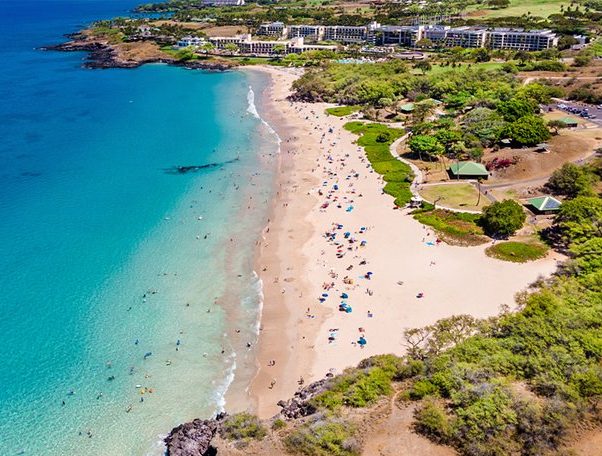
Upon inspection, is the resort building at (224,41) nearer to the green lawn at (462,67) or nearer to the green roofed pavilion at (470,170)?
the green lawn at (462,67)

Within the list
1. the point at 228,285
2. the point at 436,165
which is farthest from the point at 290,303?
the point at 436,165

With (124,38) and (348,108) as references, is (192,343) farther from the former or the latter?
(124,38)

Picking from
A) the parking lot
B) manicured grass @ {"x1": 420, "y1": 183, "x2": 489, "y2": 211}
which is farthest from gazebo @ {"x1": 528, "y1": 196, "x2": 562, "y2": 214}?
the parking lot

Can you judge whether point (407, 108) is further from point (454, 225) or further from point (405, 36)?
point (405, 36)

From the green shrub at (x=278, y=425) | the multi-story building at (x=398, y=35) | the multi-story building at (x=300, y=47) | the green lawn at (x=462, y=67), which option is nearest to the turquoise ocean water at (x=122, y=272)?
the green shrub at (x=278, y=425)

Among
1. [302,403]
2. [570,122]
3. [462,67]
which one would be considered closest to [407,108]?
[570,122]

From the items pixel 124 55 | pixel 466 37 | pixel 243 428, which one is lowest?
pixel 243 428

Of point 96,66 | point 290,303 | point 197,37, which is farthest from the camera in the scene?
point 197,37
